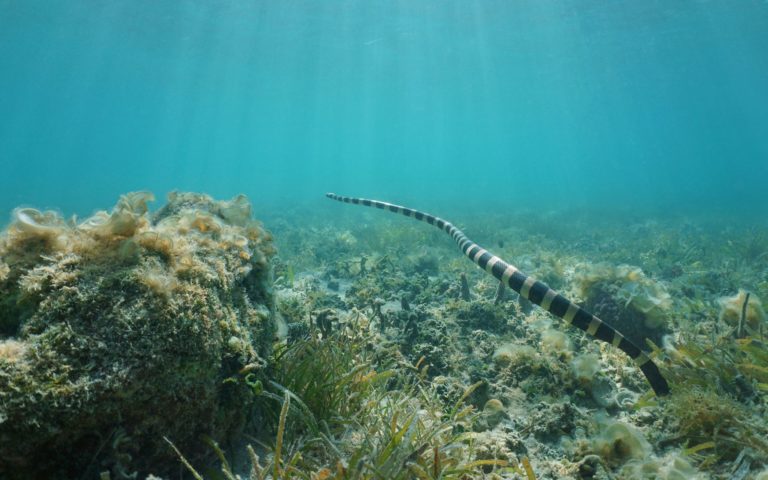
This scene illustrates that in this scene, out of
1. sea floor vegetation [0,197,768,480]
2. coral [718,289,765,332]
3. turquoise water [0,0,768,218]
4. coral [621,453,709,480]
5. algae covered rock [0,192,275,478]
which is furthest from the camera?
turquoise water [0,0,768,218]

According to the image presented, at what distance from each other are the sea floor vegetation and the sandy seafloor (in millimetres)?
16

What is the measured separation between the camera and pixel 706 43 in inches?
1419

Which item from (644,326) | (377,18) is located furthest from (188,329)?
(377,18)

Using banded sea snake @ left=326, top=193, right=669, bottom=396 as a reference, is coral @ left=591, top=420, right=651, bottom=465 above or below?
below

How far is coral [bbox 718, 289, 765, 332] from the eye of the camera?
4.11 meters

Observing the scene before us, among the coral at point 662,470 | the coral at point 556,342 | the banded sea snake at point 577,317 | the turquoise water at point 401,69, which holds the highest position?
the turquoise water at point 401,69

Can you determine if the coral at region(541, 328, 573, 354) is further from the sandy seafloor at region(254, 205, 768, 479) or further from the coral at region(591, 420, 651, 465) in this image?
the coral at region(591, 420, 651, 465)

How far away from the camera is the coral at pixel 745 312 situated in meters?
4.11

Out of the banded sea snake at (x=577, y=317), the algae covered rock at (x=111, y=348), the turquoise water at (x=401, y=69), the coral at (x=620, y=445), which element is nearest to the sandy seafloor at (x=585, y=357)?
the coral at (x=620, y=445)

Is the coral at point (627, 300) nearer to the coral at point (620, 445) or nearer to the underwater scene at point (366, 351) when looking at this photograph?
the underwater scene at point (366, 351)

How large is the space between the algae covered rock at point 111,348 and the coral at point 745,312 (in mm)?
5029

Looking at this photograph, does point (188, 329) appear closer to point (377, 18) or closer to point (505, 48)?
point (377, 18)

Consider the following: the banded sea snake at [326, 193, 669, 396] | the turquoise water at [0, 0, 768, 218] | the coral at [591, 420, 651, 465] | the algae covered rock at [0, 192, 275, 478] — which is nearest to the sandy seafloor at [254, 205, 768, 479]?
the coral at [591, 420, 651, 465]

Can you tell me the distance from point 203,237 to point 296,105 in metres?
81.6
